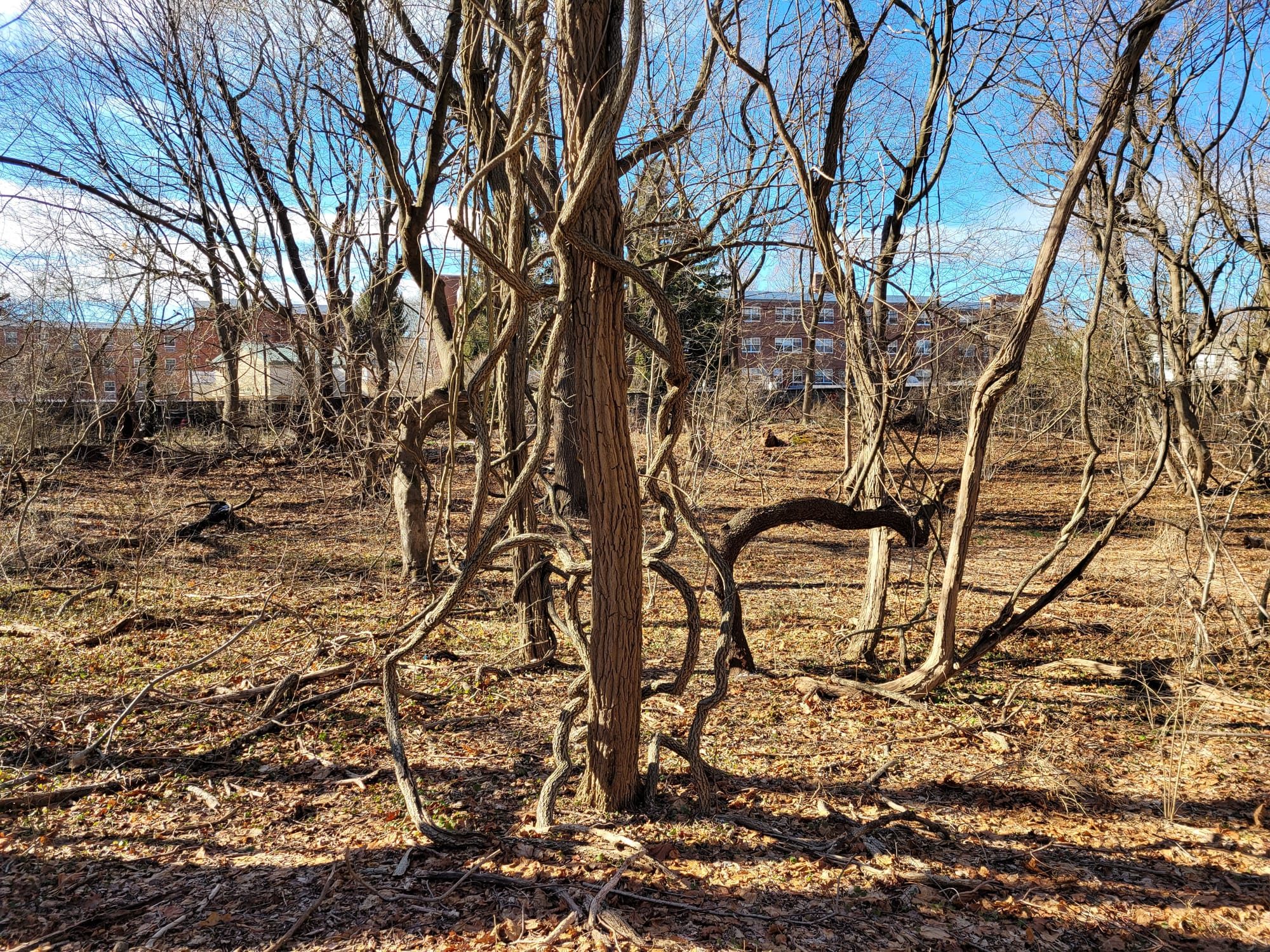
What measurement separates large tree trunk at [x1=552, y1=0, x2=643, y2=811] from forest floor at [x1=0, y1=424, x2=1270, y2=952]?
0.45 m

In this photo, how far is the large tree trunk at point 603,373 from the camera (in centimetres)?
267

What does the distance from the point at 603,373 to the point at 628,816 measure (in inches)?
67.7

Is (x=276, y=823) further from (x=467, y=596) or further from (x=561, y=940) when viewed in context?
(x=467, y=596)

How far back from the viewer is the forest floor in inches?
104

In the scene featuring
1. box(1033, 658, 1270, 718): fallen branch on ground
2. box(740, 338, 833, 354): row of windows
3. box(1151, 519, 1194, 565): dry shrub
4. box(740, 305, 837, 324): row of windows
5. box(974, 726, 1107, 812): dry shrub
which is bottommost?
box(974, 726, 1107, 812): dry shrub

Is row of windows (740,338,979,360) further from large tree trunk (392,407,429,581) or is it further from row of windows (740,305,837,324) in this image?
large tree trunk (392,407,429,581)

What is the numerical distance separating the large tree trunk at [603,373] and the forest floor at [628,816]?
0.45 meters

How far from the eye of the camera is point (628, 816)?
3.18 metres

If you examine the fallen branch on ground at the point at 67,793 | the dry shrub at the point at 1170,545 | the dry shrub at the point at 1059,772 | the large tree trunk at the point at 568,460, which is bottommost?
the dry shrub at the point at 1059,772

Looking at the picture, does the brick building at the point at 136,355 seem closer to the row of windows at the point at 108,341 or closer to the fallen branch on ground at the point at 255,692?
the row of windows at the point at 108,341

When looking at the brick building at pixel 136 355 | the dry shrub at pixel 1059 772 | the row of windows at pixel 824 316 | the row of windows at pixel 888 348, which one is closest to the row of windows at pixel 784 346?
the row of windows at pixel 888 348

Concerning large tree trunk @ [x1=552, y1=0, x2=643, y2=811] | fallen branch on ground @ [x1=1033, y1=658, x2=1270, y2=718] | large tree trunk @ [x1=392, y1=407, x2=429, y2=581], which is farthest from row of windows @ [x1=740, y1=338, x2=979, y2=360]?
large tree trunk @ [x1=392, y1=407, x2=429, y2=581]

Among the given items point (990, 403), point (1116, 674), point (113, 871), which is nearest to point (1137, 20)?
point (990, 403)

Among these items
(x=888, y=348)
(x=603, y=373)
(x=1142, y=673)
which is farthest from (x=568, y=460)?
(x=603, y=373)
